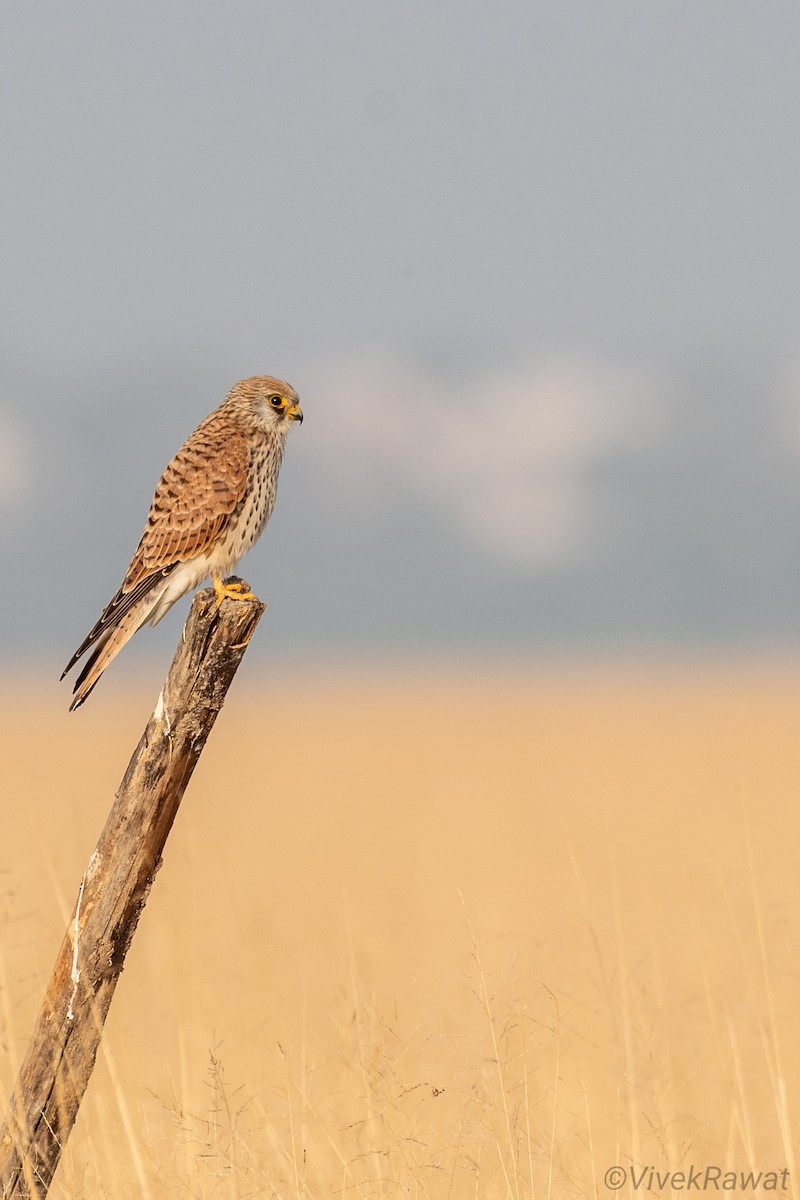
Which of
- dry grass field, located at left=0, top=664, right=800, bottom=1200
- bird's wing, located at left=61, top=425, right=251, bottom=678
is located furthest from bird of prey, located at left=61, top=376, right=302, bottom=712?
dry grass field, located at left=0, top=664, right=800, bottom=1200

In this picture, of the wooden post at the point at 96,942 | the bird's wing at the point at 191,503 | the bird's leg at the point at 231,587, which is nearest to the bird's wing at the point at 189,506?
the bird's wing at the point at 191,503

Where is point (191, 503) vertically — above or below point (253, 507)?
above

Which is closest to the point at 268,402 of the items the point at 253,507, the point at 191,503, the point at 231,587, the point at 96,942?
the point at 253,507

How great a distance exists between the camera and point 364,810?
68.9ft

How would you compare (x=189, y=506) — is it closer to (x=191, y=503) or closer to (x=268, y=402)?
(x=191, y=503)

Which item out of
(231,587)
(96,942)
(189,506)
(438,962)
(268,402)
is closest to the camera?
(96,942)

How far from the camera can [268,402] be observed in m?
6.42

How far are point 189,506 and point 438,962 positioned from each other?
5.41 metres

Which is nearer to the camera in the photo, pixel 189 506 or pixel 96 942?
pixel 96 942

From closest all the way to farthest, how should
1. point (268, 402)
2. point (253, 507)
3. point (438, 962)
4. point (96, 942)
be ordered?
1. point (96, 942)
2. point (253, 507)
3. point (268, 402)
4. point (438, 962)

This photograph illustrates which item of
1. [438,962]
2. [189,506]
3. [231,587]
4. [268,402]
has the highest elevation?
[268,402]

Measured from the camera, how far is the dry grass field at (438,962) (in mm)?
3908

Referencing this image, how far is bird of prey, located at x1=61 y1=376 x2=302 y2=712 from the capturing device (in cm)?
572

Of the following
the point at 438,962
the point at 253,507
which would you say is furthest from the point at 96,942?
the point at 438,962
